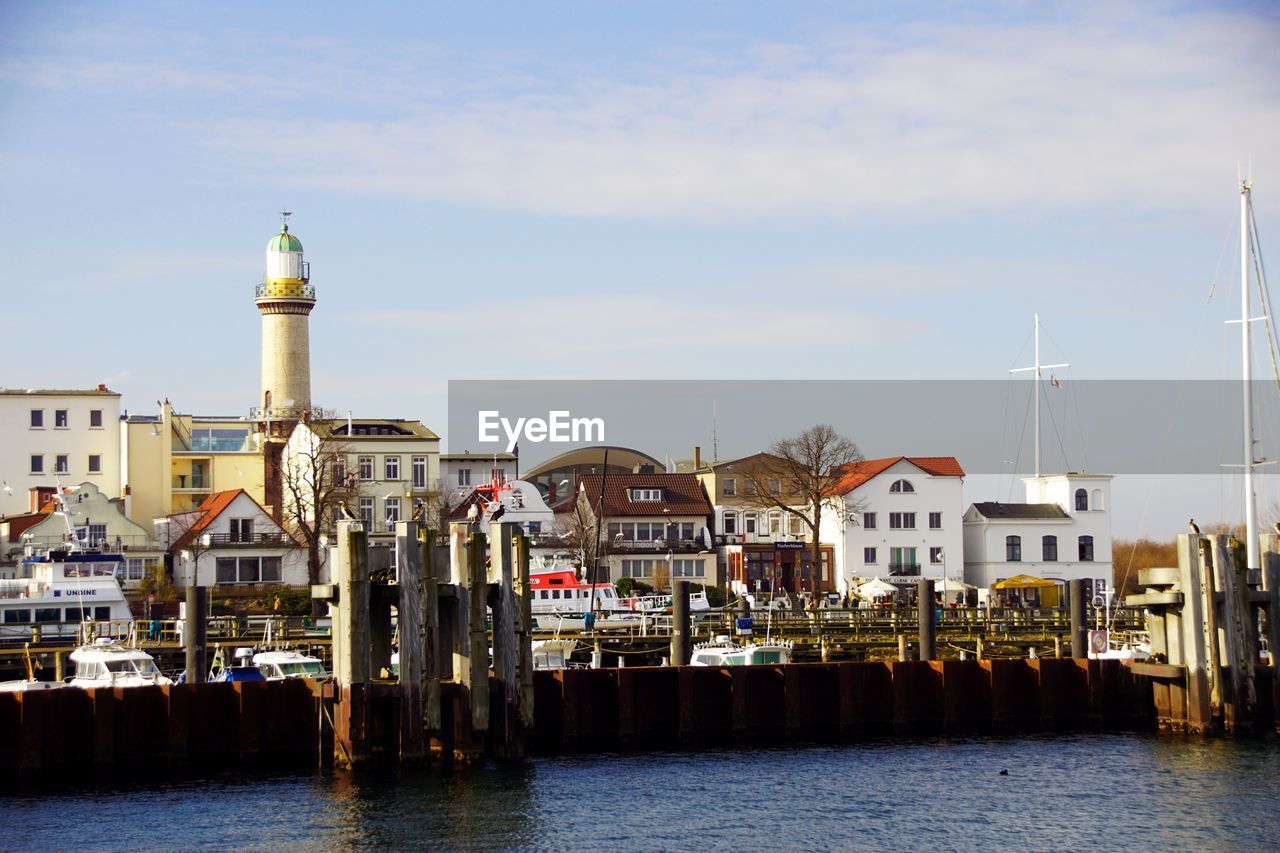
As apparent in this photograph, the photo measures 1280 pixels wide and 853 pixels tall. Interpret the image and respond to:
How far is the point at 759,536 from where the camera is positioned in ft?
308

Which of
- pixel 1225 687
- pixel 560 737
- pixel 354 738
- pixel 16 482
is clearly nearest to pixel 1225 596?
pixel 1225 687

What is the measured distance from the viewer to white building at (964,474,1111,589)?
89000mm

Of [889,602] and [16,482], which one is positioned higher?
[16,482]

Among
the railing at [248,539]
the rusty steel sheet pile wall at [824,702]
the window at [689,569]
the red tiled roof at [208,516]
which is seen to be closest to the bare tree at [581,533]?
the window at [689,569]

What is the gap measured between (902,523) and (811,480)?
5.85 meters

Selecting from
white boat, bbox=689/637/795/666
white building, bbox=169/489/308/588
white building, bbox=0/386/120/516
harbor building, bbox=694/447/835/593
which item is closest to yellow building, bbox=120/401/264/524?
white building, bbox=0/386/120/516

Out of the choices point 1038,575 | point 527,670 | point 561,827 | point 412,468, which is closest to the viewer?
point 561,827

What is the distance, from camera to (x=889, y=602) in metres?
80.1

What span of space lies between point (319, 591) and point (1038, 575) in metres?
59.7

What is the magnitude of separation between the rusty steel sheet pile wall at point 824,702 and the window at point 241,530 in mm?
47109

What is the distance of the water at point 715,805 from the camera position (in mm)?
31969

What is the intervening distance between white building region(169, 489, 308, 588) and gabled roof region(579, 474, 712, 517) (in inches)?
646

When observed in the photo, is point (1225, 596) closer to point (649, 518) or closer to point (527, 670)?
point (527, 670)

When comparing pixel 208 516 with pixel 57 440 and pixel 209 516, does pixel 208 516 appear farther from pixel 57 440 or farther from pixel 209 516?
pixel 57 440
